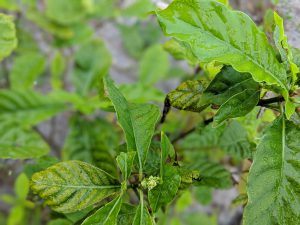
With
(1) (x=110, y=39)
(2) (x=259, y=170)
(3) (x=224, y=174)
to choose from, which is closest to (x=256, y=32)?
(2) (x=259, y=170)

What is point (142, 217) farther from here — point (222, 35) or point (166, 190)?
point (222, 35)

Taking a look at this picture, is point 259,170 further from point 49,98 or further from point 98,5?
point 98,5

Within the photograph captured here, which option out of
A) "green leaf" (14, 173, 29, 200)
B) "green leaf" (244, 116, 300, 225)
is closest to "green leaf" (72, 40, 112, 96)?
"green leaf" (14, 173, 29, 200)

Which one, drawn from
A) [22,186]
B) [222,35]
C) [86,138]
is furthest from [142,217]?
[86,138]

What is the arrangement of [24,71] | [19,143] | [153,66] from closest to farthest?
[19,143] < [24,71] < [153,66]

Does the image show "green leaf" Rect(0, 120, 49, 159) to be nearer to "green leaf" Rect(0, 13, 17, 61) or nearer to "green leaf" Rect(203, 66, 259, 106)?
"green leaf" Rect(0, 13, 17, 61)

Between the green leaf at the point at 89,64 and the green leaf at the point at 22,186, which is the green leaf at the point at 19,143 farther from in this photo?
the green leaf at the point at 89,64
